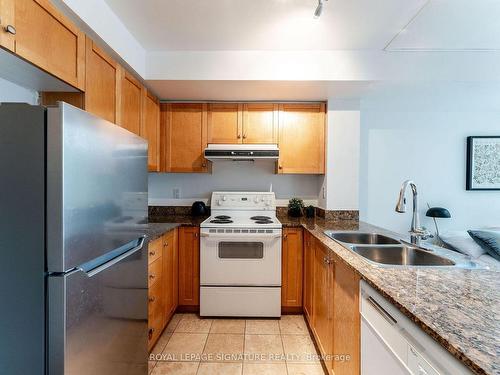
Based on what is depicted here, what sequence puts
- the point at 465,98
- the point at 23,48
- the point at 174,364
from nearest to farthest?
the point at 23,48, the point at 174,364, the point at 465,98

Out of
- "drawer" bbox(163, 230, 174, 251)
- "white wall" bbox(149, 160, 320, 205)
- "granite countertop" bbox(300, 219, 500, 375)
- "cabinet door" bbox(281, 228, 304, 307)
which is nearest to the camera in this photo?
"granite countertop" bbox(300, 219, 500, 375)

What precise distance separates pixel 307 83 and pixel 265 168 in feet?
A: 3.63

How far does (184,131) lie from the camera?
9.22ft

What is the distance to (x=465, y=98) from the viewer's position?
267 cm

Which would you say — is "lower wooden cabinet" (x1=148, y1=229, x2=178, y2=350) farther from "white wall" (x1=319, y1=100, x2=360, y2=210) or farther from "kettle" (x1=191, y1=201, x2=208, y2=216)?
"white wall" (x1=319, y1=100, x2=360, y2=210)

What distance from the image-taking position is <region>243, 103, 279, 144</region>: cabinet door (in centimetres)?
278

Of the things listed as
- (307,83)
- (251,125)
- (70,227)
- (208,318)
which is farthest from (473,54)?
(208,318)

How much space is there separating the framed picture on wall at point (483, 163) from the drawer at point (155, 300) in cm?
350

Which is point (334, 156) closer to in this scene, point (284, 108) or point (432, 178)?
point (284, 108)

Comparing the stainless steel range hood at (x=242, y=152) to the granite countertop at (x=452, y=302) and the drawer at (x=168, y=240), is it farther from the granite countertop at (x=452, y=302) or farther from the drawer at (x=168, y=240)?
the granite countertop at (x=452, y=302)

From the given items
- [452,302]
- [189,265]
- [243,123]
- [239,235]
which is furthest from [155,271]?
[452,302]

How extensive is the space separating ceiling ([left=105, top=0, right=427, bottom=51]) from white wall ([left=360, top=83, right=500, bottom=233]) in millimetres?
1152

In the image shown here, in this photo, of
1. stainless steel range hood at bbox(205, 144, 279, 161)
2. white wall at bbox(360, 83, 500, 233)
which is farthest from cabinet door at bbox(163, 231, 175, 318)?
white wall at bbox(360, 83, 500, 233)

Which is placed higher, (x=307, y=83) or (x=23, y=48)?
(x=307, y=83)
